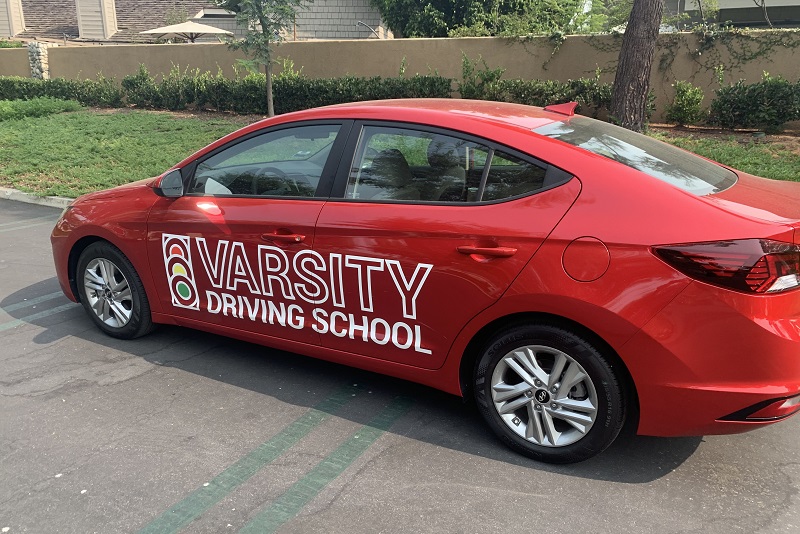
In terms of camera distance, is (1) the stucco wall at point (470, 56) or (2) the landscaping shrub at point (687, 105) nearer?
(2) the landscaping shrub at point (687, 105)

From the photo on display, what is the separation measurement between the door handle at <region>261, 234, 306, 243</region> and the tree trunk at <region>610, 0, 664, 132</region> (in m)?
7.94

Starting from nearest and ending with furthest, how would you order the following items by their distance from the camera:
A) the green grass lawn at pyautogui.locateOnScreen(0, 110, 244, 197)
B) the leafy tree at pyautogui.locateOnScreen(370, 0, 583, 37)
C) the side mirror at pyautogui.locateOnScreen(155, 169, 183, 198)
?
the side mirror at pyautogui.locateOnScreen(155, 169, 183, 198) → the green grass lawn at pyautogui.locateOnScreen(0, 110, 244, 197) → the leafy tree at pyautogui.locateOnScreen(370, 0, 583, 37)

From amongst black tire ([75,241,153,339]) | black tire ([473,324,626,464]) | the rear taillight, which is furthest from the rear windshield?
black tire ([75,241,153,339])

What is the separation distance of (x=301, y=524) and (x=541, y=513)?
1.04 meters

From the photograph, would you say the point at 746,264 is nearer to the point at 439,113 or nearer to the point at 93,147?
the point at 439,113

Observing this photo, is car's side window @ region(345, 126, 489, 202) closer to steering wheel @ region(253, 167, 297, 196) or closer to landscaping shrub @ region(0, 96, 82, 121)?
steering wheel @ region(253, 167, 297, 196)

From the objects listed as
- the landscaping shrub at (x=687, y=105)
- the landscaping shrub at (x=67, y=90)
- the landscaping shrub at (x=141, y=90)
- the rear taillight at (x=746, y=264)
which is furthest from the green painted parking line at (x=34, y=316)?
the landscaping shrub at (x=67, y=90)

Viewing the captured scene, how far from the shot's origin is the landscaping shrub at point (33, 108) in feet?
55.3

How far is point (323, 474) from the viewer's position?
3.12 metres

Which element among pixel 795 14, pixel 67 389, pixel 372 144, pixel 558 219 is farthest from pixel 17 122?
pixel 795 14

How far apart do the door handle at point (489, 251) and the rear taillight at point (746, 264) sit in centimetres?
74

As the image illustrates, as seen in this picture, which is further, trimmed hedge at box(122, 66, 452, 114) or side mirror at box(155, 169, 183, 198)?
trimmed hedge at box(122, 66, 452, 114)

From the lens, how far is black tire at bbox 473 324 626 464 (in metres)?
2.95

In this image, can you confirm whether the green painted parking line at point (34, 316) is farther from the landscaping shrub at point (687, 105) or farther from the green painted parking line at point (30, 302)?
the landscaping shrub at point (687, 105)
